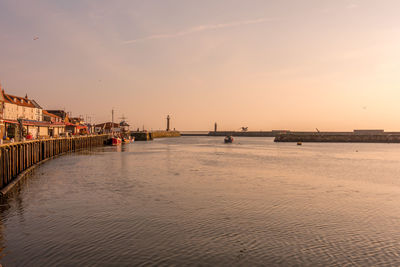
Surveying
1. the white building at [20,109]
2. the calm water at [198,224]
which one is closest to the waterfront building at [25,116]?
the white building at [20,109]

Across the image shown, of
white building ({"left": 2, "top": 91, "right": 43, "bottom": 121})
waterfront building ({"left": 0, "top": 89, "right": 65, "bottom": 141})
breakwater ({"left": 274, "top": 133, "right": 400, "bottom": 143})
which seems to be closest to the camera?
waterfront building ({"left": 0, "top": 89, "right": 65, "bottom": 141})

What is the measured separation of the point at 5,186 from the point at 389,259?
1099 inches

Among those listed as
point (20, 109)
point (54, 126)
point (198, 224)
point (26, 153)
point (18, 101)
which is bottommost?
point (198, 224)

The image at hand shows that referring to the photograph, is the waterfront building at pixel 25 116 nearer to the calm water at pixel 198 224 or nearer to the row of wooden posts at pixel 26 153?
the row of wooden posts at pixel 26 153

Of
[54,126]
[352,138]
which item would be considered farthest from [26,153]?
[352,138]

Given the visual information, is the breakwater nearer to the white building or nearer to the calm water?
the white building

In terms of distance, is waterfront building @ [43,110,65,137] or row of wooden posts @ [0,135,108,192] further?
waterfront building @ [43,110,65,137]

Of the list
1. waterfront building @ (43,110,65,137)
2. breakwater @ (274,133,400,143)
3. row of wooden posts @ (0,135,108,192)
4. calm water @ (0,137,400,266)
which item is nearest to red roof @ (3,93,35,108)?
waterfront building @ (43,110,65,137)

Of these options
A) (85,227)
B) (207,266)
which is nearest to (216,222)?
(207,266)

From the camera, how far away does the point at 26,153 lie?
38.5 m

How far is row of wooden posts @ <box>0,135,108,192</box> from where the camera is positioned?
2697 centimetres

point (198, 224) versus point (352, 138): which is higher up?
point (352, 138)

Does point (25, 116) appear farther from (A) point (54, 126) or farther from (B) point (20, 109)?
(A) point (54, 126)

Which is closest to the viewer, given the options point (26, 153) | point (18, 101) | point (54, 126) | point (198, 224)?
point (198, 224)
